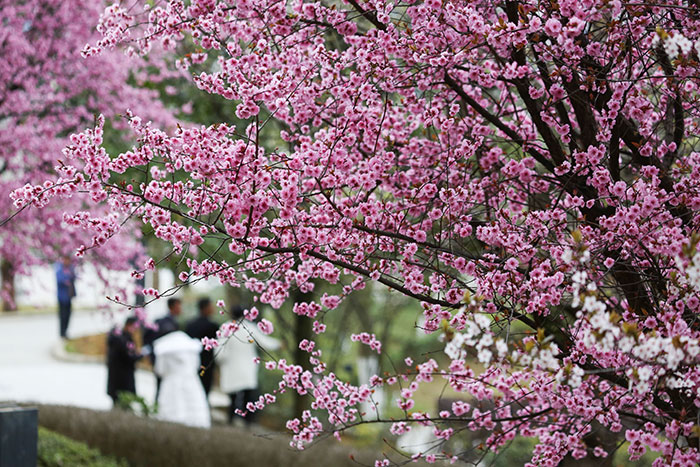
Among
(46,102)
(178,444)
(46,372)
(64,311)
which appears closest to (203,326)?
(178,444)

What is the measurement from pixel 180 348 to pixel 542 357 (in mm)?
8117

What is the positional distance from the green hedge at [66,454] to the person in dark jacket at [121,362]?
7.38 feet

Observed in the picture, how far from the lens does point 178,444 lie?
795 cm

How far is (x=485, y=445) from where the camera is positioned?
4098 mm

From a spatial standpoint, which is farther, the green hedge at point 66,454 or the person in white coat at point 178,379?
the person in white coat at point 178,379

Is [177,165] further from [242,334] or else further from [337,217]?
[242,334]

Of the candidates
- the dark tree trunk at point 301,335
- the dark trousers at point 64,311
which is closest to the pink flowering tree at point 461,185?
the dark tree trunk at point 301,335

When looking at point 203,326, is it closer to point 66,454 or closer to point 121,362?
point 121,362

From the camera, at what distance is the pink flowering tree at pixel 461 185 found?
3279 mm

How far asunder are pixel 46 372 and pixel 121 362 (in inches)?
288

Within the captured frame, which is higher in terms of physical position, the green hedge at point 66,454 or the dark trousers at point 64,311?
the dark trousers at point 64,311

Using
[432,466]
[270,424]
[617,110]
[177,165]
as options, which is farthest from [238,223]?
[270,424]

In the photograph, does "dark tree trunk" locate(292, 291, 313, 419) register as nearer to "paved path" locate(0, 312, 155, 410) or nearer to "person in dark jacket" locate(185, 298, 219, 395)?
"person in dark jacket" locate(185, 298, 219, 395)

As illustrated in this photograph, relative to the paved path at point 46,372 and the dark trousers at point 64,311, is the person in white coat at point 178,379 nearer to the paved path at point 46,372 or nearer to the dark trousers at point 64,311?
the paved path at point 46,372
